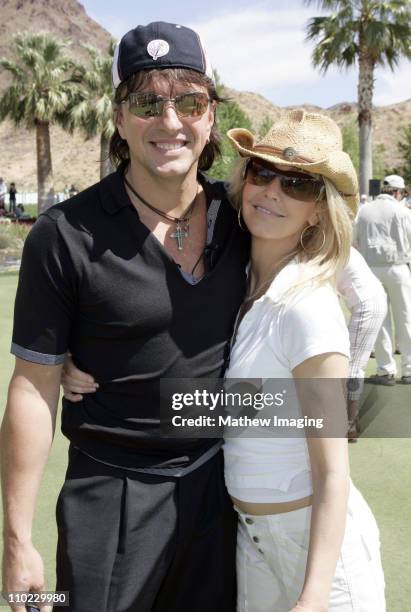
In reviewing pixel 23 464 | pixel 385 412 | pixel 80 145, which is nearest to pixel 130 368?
→ pixel 23 464

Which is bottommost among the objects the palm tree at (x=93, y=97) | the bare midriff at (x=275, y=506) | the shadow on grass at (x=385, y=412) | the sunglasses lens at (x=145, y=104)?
the shadow on grass at (x=385, y=412)

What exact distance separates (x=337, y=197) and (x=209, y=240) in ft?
1.30

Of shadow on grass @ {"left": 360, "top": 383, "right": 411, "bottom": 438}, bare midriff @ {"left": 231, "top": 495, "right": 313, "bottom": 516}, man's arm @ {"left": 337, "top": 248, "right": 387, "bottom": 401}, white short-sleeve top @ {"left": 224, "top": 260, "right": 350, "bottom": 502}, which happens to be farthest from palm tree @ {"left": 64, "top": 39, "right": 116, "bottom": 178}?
bare midriff @ {"left": 231, "top": 495, "right": 313, "bottom": 516}

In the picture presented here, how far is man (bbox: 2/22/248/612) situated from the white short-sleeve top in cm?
9

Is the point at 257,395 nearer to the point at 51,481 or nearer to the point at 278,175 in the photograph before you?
the point at 278,175

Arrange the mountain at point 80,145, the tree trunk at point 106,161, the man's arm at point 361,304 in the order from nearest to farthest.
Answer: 1. the tree trunk at point 106,161
2. the man's arm at point 361,304
3. the mountain at point 80,145

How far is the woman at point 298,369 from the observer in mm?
1814

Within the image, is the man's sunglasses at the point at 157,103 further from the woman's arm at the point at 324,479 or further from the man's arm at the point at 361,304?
the man's arm at the point at 361,304

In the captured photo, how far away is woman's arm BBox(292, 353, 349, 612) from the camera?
176cm

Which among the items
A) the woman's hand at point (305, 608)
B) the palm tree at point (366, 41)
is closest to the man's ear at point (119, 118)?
the woman's hand at point (305, 608)

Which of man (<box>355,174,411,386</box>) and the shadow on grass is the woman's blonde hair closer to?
the shadow on grass

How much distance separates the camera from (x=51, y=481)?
15.6 ft

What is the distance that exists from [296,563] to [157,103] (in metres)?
1.33

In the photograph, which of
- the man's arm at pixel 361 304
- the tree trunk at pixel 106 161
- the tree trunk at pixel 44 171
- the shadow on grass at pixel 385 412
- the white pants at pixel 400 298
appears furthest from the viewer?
the tree trunk at pixel 44 171
